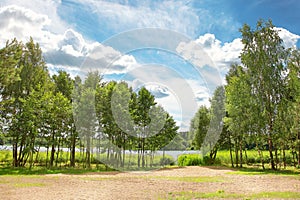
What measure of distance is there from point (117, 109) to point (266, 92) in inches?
496

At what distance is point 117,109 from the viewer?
2508 cm

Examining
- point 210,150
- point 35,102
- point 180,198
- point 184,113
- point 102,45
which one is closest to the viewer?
point 180,198

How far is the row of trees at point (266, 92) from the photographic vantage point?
867 inches

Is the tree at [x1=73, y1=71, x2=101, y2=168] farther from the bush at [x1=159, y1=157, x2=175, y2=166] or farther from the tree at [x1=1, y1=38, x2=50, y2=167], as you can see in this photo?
the bush at [x1=159, y1=157, x2=175, y2=166]

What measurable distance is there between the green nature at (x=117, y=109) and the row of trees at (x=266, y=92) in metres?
0.07

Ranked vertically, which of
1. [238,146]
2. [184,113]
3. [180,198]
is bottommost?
[180,198]

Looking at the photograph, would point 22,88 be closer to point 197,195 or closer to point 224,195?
point 197,195

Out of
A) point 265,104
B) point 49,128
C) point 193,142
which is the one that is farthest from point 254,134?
point 49,128

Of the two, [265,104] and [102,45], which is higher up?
[102,45]

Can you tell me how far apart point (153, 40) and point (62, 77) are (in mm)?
12597

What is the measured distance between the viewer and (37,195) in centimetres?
1021

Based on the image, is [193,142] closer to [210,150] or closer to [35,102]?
[210,150]

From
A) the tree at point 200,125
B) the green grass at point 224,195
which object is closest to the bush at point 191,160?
the tree at point 200,125

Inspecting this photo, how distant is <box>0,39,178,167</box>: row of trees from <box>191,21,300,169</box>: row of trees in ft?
27.7
